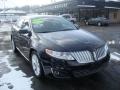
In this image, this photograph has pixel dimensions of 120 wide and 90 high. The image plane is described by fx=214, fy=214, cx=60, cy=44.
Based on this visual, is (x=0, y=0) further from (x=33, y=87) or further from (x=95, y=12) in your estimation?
(x=33, y=87)

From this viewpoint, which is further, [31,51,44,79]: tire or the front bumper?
[31,51,44,79]: tire

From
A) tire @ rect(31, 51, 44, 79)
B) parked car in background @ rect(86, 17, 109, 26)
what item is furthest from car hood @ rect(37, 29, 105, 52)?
parked car in background @ rect(86, 17, 109, 26)

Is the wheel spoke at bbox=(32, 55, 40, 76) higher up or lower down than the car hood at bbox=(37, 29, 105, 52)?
lower down

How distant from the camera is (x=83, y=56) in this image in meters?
4.59

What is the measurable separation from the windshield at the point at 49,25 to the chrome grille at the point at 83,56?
5.53ft

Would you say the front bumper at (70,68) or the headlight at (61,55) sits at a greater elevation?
the headlight at (61,55)

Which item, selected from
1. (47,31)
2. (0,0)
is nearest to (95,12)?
(47,31)

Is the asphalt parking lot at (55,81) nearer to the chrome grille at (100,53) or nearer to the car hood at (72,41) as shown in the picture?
the chrome grille at (100,53)

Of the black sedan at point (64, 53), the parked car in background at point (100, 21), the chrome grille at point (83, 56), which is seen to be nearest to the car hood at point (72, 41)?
the black sedan at point (64, 53)

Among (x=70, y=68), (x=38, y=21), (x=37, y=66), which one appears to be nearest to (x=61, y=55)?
(x=70, y=68)

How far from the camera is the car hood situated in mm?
4750

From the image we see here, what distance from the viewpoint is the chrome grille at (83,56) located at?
4539 mm

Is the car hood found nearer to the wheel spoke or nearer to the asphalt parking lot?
the wheel spoke

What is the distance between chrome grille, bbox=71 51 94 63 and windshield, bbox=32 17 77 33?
66.3 inches
